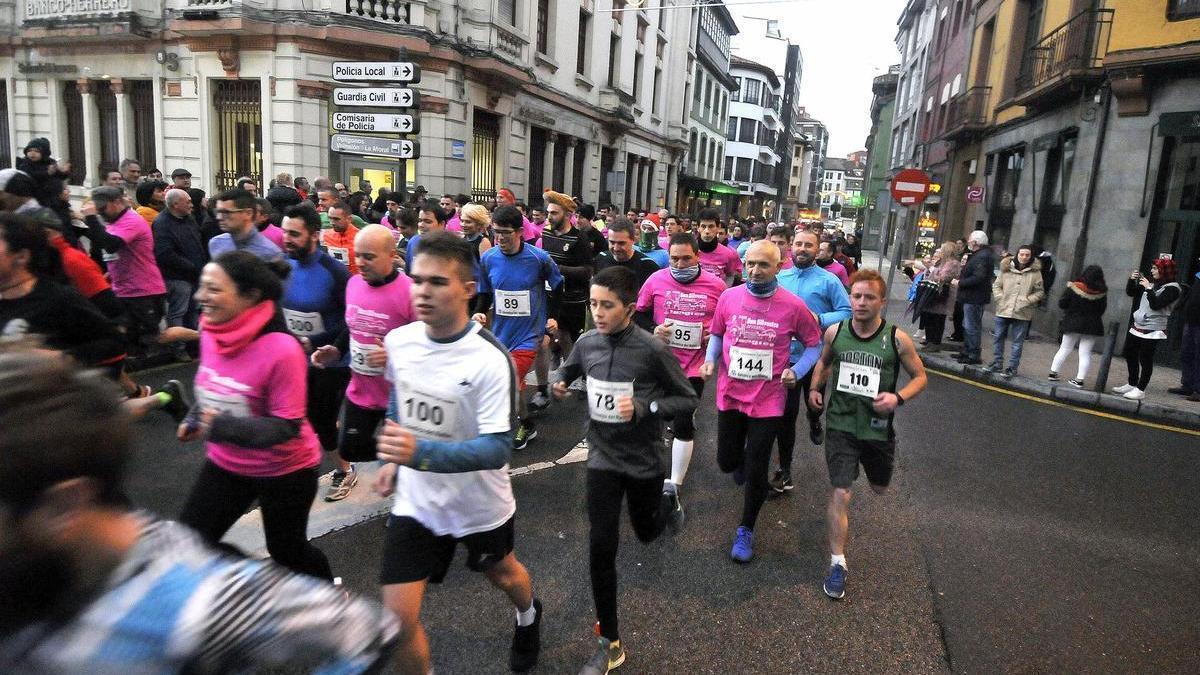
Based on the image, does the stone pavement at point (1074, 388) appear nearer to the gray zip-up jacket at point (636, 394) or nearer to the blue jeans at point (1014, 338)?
the blue jeans at point (1014, 338)

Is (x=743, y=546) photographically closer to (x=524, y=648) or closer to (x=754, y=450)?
(x=754, y=450)

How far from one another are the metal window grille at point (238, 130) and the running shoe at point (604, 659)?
1559 centimetres

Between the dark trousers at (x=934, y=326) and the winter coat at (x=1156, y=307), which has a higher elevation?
the winter coat at (x=1156, y=307)

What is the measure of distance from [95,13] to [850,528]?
67.4 feet

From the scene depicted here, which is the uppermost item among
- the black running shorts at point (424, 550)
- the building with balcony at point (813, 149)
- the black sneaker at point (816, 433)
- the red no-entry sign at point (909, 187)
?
the building with balcony at point (813, 149)

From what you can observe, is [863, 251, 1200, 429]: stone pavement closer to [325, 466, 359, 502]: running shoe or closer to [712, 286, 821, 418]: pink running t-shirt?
[712, 286, 821, 418]: pink running t-shirt

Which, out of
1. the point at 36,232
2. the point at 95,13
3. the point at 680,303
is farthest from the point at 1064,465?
the point at 95,13

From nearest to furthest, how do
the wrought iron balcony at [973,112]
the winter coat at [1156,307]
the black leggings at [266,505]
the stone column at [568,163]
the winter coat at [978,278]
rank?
the black leggings at [266,505] < the winter coat at [1156,307] < the winter coat at [978,278] < the wrought iron balcony at [973,112] < the stone column at [568,163]

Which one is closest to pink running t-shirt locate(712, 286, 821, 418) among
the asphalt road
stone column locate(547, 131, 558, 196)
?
the asphalt road

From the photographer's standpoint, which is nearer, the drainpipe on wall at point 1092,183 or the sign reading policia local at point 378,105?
the sign reading policia local at point 378,105

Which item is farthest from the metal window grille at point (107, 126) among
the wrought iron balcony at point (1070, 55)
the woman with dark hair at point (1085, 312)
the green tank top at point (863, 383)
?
the wrought iron balcony at point (1070, 55)

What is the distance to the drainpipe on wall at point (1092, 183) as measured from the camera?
12.6m

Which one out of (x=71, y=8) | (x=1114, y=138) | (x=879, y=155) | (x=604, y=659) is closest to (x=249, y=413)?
(x=604, y=659)

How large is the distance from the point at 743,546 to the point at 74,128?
22.3 m
